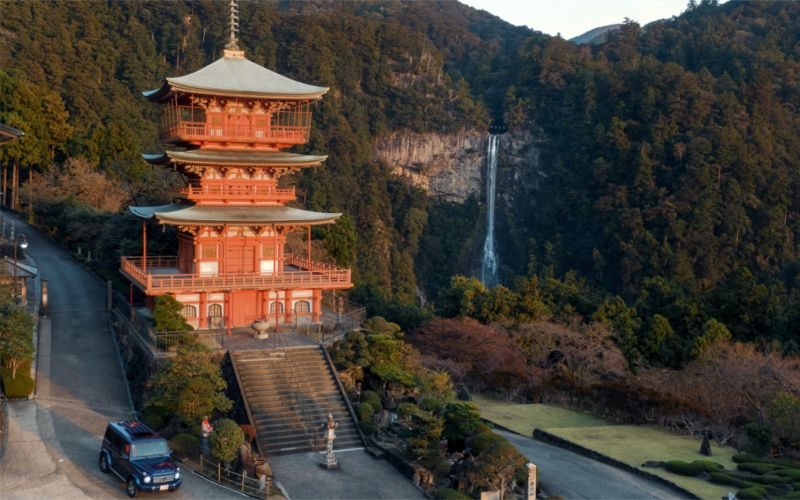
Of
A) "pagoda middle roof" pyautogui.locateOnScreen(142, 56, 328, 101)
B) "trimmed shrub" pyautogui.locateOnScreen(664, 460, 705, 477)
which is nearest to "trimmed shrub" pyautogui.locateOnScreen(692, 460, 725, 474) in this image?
"trimmed shrub" pyautogui.locateOnScreen(664, 460, 705, 477)

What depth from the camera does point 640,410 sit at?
29062mm

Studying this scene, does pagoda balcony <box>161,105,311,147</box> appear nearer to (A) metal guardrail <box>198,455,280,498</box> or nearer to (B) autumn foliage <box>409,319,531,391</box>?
(B) autumn foliage <box>409,319,531,391</box>

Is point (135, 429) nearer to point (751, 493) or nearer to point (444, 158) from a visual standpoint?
point (751, 493)

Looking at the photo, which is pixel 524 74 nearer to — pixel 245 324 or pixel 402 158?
pixel 402 158

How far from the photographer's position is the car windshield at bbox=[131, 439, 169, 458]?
58.3ft

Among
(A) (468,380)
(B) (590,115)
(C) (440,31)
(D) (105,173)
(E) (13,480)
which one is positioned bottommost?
(A) (468,380)

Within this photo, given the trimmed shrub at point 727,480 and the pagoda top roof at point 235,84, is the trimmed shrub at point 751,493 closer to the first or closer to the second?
the trimmed shrub at point 727,480

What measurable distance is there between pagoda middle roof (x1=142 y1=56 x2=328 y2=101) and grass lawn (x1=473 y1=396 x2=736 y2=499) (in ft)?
45.7

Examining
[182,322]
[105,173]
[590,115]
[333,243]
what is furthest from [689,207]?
[182,322]

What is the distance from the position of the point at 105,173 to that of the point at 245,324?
28.6 meters

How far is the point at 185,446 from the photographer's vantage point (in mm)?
20453

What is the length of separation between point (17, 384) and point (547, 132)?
79404 millimetres

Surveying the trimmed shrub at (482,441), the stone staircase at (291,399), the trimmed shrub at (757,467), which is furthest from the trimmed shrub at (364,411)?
Answer: the trimmed shrub at (757,467)

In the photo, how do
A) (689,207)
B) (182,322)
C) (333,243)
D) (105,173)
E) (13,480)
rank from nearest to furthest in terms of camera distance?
1. (13,480)
2. (182,322)
3. (333,243)
4. (105,173)
5. (689,207)
